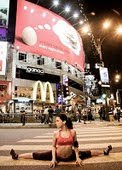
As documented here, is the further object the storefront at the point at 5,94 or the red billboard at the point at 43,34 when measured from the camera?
the storefront at the point at 5,94

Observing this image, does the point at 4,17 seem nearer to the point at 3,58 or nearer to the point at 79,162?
the point at 3,58

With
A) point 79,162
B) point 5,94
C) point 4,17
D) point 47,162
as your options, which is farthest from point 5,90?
point 79,162

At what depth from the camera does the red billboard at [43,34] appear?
96.3 feet

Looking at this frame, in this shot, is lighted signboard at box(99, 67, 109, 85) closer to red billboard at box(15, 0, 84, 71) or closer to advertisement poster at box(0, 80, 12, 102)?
red billboard at box(15, 0, 84, 71)

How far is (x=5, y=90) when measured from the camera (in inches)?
1438

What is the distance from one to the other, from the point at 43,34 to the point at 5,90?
9336mm

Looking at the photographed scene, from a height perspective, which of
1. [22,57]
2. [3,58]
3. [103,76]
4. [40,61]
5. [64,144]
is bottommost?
[64,144]

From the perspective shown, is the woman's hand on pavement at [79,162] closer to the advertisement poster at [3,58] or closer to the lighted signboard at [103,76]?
the lighted signboard at [103,76]

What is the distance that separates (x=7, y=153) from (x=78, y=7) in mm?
45085

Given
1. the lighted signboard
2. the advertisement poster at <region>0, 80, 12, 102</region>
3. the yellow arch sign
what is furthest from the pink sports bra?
the yellow arch sign

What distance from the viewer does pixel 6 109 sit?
120 ft

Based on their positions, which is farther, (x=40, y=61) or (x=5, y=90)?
(x=40, y=61)

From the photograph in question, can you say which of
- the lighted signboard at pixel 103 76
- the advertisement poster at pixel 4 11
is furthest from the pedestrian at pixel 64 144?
the advertisement poster at pixel 4 11

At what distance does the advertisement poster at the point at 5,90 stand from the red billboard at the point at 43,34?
26.2 ft
